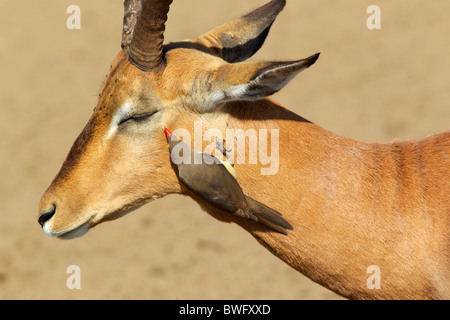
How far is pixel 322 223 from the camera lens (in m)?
4.81

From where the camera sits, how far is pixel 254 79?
174 inches

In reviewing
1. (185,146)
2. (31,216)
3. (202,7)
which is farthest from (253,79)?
(202,7)

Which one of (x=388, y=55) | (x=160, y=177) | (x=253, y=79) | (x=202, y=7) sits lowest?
(x=160, y=177)

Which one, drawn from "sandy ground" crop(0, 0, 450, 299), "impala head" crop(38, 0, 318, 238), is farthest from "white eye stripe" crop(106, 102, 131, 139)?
"sandy ground" crop(0, 0, 450, 299)

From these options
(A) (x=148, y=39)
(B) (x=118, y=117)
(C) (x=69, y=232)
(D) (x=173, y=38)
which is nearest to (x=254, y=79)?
(A) (x=148, y=39)

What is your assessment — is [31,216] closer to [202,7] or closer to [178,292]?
[178,292]

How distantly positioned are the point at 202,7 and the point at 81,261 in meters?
8.00

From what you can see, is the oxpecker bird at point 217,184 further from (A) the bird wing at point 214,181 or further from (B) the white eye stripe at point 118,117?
(B) the white eye stripe at point 118,117

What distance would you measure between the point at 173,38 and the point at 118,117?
10.3 meters

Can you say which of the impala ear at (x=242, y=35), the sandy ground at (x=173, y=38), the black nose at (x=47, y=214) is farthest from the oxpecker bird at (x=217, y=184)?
the sandy ground at (x=173, y=38)

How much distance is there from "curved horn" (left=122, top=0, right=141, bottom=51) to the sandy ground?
4.95 m

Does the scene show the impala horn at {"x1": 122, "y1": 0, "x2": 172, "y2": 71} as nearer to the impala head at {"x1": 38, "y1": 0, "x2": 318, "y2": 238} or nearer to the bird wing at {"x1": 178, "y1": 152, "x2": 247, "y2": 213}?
the impala head at {"x1": 38, "y1": 0, "x2": 318, "y2": 238}

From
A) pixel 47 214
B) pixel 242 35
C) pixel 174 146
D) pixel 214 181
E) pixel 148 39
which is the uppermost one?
pixel 242 35

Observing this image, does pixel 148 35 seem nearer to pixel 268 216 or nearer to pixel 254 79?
pixel 254 79
